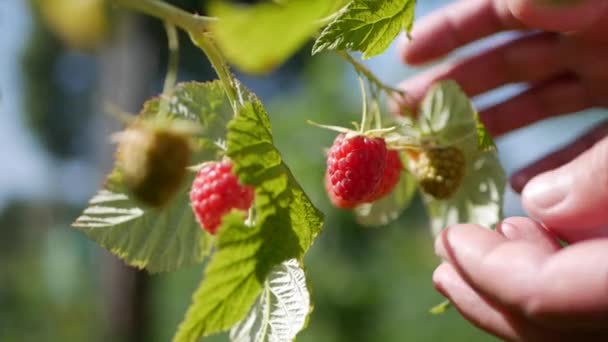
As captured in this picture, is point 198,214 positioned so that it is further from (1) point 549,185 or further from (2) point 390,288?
(2) point 390,288

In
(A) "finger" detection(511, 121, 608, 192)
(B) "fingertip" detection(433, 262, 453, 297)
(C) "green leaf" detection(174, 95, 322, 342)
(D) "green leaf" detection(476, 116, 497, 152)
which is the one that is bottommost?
(A) "finger" detection(511, 121, 608, 192)

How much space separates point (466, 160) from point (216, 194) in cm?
33

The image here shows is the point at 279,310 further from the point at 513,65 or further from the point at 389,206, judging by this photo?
the point at 513,65

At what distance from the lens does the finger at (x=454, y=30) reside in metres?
1.04

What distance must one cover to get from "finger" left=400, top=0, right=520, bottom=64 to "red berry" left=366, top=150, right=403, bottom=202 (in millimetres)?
323

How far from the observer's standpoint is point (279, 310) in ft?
1.83

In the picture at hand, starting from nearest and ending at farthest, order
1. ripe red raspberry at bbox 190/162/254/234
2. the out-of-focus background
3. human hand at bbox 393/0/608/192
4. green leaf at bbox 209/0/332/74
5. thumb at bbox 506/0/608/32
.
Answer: green leaf at bbox 209/0/332/74, ripe red raspberry at bbox 190/162/254/234, thumb at bbox 506/0/608/32, human hand at bbox 393/0/608/192, the out-of-focus background

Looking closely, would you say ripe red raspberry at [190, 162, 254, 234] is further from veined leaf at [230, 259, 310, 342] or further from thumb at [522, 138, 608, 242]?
thumb at [522, 138, 608, 242]

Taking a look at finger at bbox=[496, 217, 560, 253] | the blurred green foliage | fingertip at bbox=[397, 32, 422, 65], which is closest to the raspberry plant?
finger at bbox=[496, 217, 560, 253]

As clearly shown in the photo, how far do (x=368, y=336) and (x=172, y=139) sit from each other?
5.44 metres

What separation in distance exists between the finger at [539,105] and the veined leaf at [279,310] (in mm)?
591

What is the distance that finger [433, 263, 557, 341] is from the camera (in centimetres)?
55

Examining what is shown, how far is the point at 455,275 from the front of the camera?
0.60m

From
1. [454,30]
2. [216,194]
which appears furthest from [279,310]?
[454,30]
